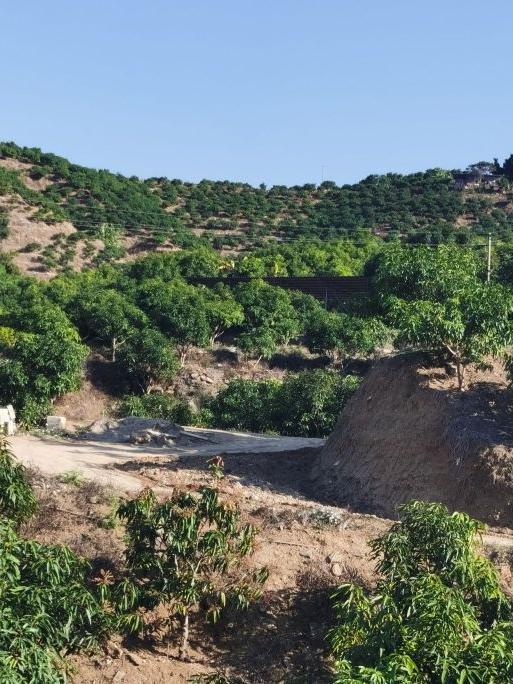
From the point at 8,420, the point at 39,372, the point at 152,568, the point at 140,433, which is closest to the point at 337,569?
the point at 152,568

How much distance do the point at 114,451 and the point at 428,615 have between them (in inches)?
439

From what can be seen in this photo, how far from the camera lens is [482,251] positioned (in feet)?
146

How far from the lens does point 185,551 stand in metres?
11.9

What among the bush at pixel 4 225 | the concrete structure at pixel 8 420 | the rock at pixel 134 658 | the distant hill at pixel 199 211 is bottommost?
the rock at pixel 134 658

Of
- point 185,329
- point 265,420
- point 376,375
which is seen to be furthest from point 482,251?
point 376,375

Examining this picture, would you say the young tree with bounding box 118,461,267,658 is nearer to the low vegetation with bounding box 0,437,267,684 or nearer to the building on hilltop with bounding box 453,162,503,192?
the low vegetation with bounding box 0,437,267,684

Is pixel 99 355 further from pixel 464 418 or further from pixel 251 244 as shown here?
pixel 251 244

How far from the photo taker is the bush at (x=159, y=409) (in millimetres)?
24703

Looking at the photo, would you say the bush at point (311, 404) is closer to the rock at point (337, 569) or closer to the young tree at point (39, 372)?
the young tree at point (39, 372)

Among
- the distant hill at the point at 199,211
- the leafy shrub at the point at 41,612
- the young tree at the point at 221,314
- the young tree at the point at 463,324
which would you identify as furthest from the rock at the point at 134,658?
the distant hill at the point at 199,211

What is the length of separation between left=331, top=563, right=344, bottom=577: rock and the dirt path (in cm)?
356

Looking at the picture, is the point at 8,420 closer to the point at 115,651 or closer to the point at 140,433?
the point at 140,433

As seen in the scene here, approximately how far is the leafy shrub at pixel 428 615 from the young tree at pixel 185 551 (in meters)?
1.74

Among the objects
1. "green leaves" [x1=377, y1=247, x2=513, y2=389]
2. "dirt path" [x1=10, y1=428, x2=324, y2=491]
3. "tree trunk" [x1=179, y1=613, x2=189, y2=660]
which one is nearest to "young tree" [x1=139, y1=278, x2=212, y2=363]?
"dirt path" [x1=10, y1=428, x2=324, y2=491]
